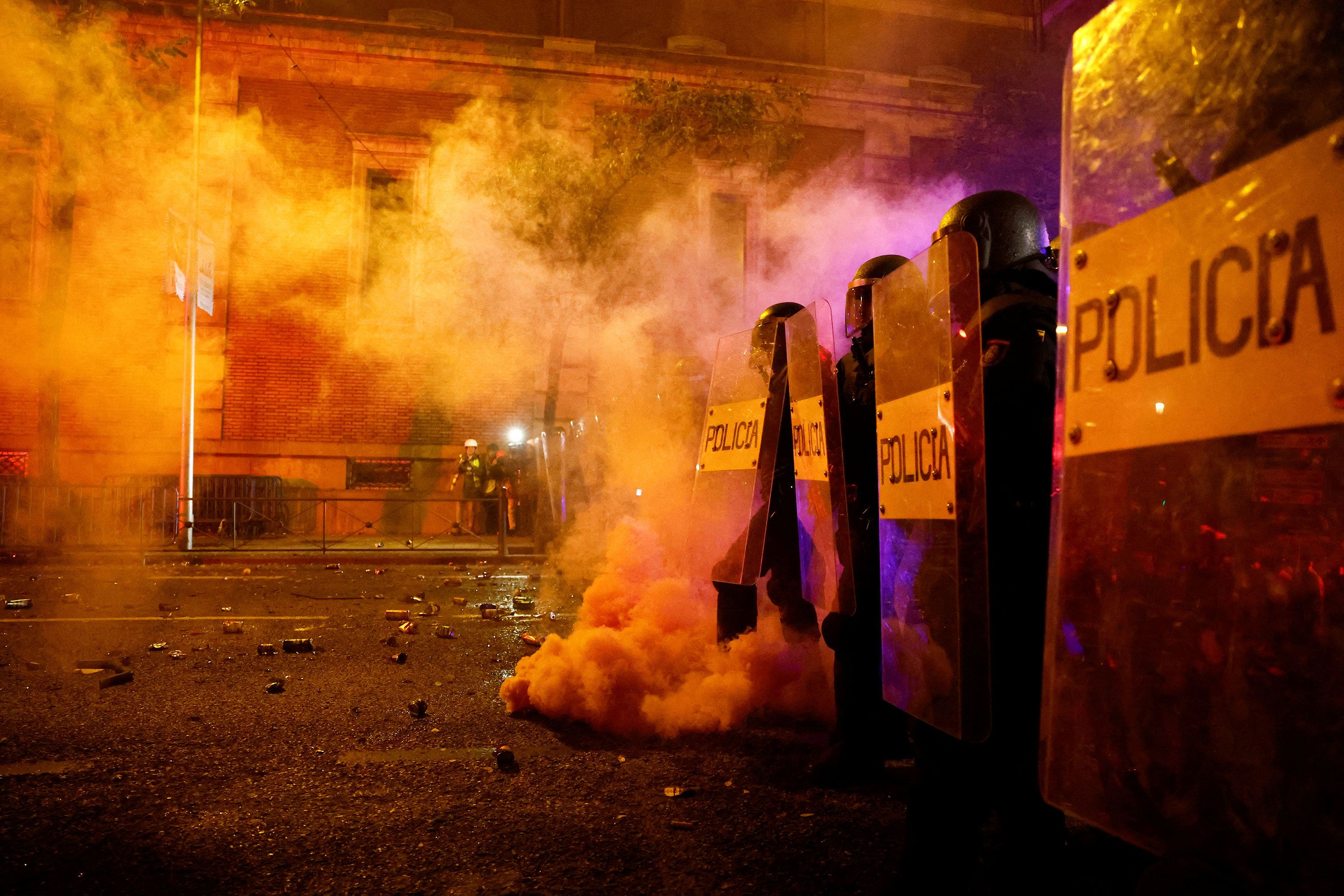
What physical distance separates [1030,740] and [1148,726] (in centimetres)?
81

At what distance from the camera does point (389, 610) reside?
6.14 m

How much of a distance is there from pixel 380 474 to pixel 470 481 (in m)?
2.34

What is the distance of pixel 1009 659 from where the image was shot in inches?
67.5

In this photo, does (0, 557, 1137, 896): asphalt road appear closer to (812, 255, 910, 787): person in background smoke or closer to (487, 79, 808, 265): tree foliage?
(812, 255, 910, 787): person in background smoke

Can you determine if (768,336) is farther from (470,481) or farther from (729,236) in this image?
(729,236)

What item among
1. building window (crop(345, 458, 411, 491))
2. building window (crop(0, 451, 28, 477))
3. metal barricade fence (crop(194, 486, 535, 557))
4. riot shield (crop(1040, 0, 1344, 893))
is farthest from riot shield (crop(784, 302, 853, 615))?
building window (crop(0, 451, 28, 477))

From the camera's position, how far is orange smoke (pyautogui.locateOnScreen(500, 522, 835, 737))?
11.0ft

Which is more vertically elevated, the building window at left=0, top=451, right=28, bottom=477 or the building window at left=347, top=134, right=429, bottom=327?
the building window at left=347, top=134, right=429, bottom=327

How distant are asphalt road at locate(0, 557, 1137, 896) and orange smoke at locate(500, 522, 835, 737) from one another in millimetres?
99

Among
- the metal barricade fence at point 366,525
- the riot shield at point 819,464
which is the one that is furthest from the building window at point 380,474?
the riot shield at point 819,464

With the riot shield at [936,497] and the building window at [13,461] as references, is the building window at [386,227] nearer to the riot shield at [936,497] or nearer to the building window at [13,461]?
the building window at [13,461]

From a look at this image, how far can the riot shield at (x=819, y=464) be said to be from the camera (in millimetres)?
2590

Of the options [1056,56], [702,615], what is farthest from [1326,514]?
[1056,56]

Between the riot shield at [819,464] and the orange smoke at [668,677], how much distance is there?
30.9 inches
